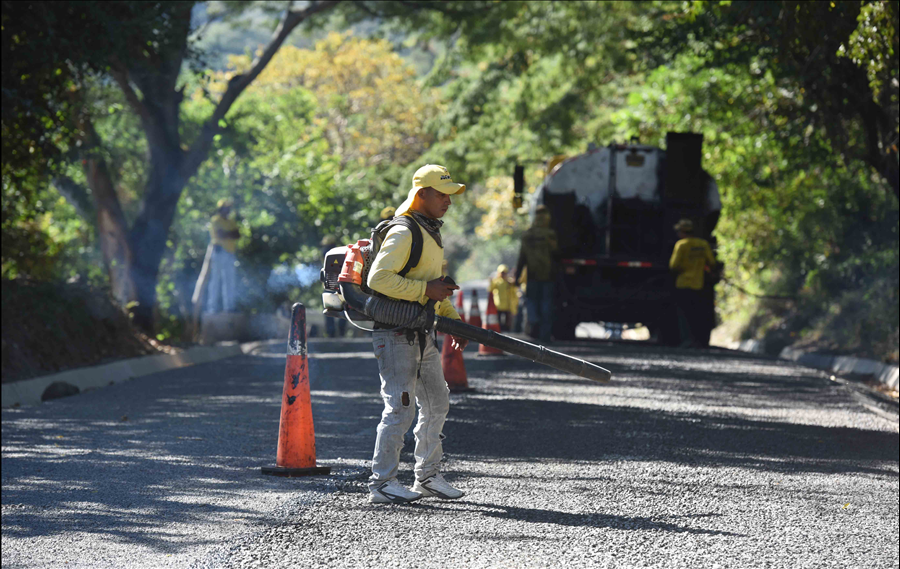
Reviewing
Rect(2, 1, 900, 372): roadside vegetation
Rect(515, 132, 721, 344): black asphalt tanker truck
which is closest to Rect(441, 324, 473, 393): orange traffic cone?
Rect(2, 1, 900, 372): roadside vegetation

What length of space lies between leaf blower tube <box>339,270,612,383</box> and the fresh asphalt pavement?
0.75 m

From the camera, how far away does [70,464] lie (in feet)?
23.3

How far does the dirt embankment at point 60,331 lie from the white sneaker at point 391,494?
6.68m

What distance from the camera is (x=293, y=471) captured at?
21.6ft

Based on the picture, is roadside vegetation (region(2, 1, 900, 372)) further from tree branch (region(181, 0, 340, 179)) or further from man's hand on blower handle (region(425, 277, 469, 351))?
man's hand on blower handle (region(425, 277, 469, 351))

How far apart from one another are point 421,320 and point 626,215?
42.6 ft

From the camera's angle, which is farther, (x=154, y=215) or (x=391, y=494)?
(x=154, y=215)

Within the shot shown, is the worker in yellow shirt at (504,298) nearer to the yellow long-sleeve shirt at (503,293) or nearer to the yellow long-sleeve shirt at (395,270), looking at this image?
the yellow long-sleeve shirt at (503,293)

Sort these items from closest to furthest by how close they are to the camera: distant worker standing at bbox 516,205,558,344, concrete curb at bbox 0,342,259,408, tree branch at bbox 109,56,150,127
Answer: concrete curb at bbox 0,342,259,408
distant worker standing at bbox 516,205,558,344
tree branch at bbox 109,56,150,127

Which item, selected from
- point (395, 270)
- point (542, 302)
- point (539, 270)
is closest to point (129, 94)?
point (539, 270)

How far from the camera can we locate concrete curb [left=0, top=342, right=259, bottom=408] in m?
11.1

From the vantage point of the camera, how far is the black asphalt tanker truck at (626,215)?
59.9 ft

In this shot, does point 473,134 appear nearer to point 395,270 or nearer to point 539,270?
point 539,270

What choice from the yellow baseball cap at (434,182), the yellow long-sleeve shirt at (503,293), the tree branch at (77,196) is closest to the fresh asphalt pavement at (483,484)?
the yellow baseball cap at (434,182)
